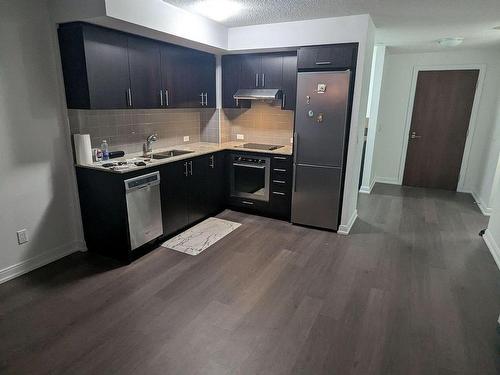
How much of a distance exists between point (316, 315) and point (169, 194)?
6.51ft

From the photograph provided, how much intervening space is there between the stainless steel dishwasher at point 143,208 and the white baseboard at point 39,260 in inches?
28.2

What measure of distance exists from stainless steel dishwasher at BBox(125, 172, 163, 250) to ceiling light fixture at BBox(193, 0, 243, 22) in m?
1.75

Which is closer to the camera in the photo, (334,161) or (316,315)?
(316,315)

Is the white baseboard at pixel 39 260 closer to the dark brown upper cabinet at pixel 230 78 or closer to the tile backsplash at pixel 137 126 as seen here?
the tile backsplash at pixel 137 126

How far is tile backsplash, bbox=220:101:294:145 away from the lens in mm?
4535

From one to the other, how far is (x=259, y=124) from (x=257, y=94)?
2.20 feet

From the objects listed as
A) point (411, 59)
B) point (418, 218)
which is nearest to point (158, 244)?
point (418, 218)

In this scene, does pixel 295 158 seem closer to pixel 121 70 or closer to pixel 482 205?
pixel 121 70

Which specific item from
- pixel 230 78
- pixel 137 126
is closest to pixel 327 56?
pixel 230 78

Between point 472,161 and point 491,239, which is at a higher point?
point 472,161

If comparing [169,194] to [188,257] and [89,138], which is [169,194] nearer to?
[188,257]

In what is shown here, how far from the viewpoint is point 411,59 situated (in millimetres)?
5629

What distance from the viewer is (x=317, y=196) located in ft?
12.7

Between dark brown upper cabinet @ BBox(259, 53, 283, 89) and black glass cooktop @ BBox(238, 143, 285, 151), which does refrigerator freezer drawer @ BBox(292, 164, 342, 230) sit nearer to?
black glass cooktop @ BBox(238, 143, 285, 151)
